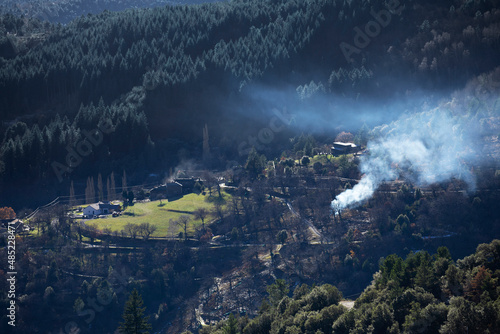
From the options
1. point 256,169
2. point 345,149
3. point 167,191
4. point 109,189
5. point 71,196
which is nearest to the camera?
point 167,191

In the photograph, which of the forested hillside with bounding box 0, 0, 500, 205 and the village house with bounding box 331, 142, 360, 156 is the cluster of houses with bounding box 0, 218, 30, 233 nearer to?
the forested hillside with bounding box 0, 0, 500, 205

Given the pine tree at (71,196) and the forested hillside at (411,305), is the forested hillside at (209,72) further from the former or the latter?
the forested hillside at (411,305)

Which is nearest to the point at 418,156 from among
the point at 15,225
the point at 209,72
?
the point at 209,72

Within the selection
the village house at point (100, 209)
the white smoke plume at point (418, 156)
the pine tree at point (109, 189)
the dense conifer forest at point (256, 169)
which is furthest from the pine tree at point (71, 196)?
the white smoke plume at point (418, 156)

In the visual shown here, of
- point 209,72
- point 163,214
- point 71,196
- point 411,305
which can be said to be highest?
point 411,305

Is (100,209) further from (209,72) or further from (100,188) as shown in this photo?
(209,72)

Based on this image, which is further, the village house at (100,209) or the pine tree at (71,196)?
the pine tree at (71,196)

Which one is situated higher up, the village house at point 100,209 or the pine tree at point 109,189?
the village house at point 100,209
